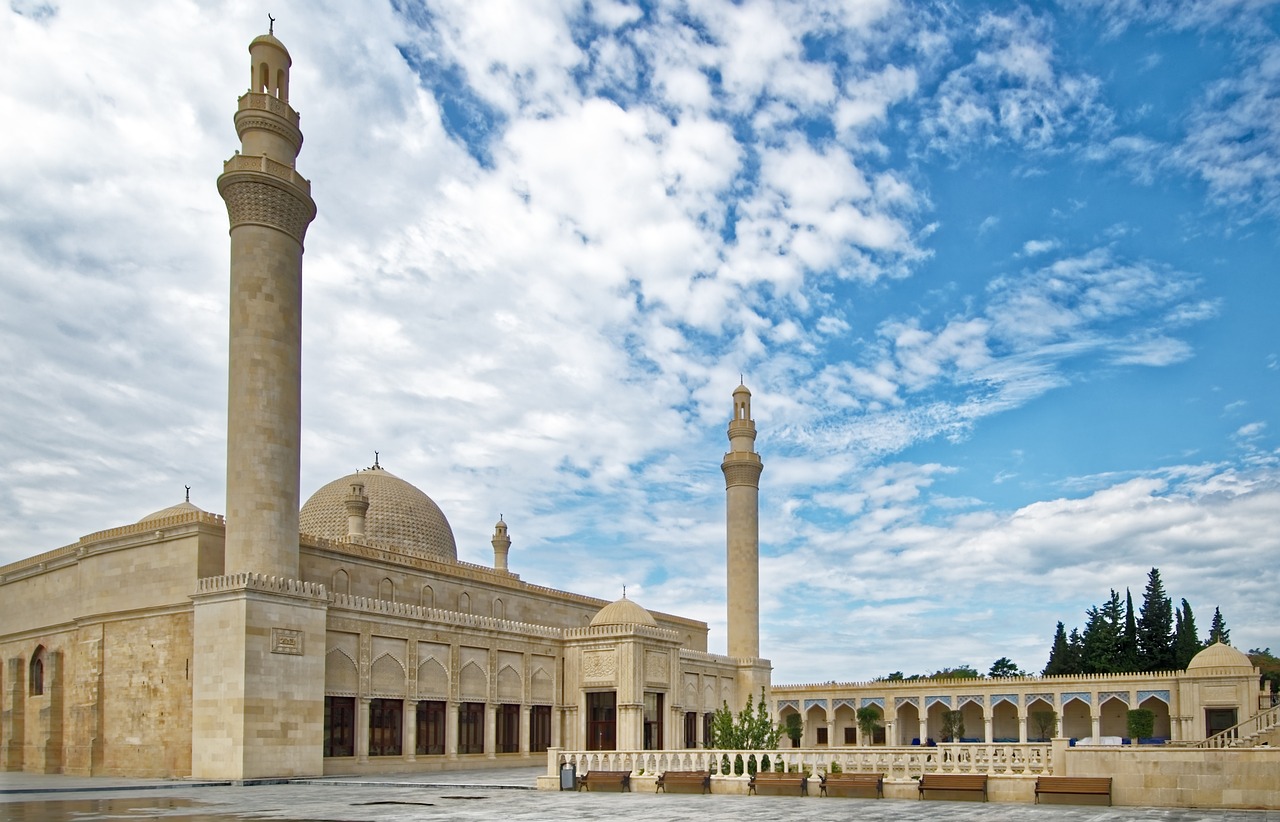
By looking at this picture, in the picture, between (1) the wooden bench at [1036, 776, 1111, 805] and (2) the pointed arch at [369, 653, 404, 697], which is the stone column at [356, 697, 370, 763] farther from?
(1) the wooden bench at [1036, 776, 1111, 805]

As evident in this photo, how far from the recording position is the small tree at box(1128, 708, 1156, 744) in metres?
46.0

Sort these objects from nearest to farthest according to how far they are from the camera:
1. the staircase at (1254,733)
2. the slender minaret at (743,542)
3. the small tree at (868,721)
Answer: the staircase at (1254,733), the slender minaret at (743,542), the small tree at (868,721)

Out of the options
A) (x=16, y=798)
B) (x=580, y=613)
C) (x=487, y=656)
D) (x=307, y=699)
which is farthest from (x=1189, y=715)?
(x=16, y=798)

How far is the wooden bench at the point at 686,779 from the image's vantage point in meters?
20.5

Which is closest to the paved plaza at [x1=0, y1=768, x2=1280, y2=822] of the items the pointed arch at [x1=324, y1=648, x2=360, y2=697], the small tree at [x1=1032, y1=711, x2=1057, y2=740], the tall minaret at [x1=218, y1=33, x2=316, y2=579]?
the pointed arch at [x1=324, y1=648, x2=360, y2=697]

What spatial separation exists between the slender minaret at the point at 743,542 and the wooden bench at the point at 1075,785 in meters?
32.4

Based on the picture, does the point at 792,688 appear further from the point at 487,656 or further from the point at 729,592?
the point at 487,656

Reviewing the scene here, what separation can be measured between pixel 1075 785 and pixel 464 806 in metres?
9.58

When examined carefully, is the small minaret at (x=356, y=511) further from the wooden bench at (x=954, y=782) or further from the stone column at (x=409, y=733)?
the wooden bench at (x=954, y=782)

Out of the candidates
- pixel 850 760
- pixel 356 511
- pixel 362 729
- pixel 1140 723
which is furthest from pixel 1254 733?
pixel 356 511

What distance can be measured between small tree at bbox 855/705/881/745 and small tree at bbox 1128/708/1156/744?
12801 millimetres

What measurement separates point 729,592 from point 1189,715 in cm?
1926

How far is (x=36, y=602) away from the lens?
112 feet

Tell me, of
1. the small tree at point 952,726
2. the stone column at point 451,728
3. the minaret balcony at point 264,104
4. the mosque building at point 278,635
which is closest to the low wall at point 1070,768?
the mosque building at point 278,635
